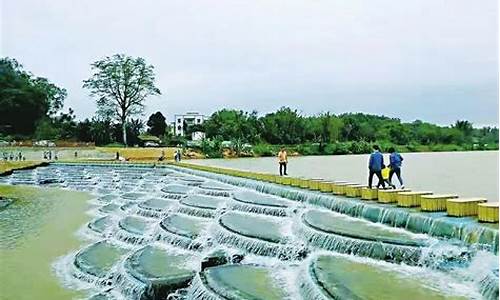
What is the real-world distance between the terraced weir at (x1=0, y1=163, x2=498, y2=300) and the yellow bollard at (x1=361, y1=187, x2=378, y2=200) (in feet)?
0.84

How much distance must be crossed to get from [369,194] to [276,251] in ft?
9.23

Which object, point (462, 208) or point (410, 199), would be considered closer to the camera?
point (462, 208)

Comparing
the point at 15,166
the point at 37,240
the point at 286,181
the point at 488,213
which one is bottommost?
the point at 37,240

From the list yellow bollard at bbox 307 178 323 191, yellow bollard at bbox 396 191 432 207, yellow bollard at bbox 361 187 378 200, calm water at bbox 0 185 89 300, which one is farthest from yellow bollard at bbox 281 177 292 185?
yellow bollard at bbox 396 191 432 207

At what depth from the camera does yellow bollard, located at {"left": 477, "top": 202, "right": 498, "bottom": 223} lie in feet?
21.0

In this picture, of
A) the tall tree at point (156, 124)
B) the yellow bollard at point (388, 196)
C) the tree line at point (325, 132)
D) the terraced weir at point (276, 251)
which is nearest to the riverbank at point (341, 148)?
the tree line at point (325, 132)

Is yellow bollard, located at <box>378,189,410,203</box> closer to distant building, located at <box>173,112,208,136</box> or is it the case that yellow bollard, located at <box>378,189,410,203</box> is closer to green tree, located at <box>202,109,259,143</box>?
green tree, located at <box>202,109,259,143</box>

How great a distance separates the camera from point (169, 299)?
5.89 meters

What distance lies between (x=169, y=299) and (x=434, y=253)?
279 centimetres

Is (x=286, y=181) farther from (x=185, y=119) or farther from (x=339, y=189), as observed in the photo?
(x=185, y=119)

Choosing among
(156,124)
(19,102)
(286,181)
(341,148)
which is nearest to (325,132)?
(341,148)

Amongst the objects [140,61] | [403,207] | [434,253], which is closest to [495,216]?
[434,253]

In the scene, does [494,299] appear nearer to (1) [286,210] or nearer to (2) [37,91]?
(1) [286,210]

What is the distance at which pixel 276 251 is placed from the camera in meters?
6.91
